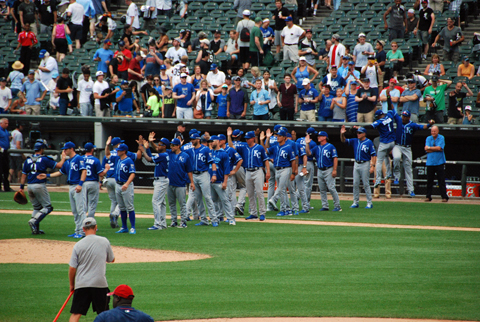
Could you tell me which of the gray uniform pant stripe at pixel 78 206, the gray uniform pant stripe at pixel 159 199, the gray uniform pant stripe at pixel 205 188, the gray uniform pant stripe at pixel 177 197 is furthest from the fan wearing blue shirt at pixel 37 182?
the gray uniform pant stripe at pixel 205 188

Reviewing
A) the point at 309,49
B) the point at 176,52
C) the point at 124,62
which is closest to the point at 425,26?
the point at 309,49

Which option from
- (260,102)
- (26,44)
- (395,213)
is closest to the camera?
(395,213)

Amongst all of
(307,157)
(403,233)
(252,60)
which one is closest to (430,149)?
(307,157)

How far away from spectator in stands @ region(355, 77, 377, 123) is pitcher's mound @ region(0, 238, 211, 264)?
9.42 meters

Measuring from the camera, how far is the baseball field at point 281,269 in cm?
765

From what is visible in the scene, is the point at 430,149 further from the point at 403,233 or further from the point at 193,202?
the point at 193,202

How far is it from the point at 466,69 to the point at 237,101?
25.2 ft

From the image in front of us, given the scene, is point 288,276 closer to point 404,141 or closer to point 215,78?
point 404,141

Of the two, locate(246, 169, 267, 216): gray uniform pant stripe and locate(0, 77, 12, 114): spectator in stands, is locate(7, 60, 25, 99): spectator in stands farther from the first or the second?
locate(246, 169, 267, 216): gray uniform pant stripe

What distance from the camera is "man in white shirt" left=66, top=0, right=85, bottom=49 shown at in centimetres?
2427

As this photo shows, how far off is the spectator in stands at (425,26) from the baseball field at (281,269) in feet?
29.9

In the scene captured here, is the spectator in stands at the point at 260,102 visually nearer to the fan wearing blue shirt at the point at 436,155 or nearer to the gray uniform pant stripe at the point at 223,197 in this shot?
the fan wearing blue shirt at the point at 436,155

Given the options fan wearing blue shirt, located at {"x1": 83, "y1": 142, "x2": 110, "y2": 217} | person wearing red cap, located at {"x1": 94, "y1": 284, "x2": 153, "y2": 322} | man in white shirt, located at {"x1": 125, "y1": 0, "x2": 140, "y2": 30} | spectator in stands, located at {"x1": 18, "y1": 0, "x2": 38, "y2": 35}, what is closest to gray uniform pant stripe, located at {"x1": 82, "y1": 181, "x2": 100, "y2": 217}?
fan wearing blue shirt, located at {"x1": 83, "y1": 142, "x2": 110, "y2": 217}

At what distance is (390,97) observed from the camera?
1805 cm
